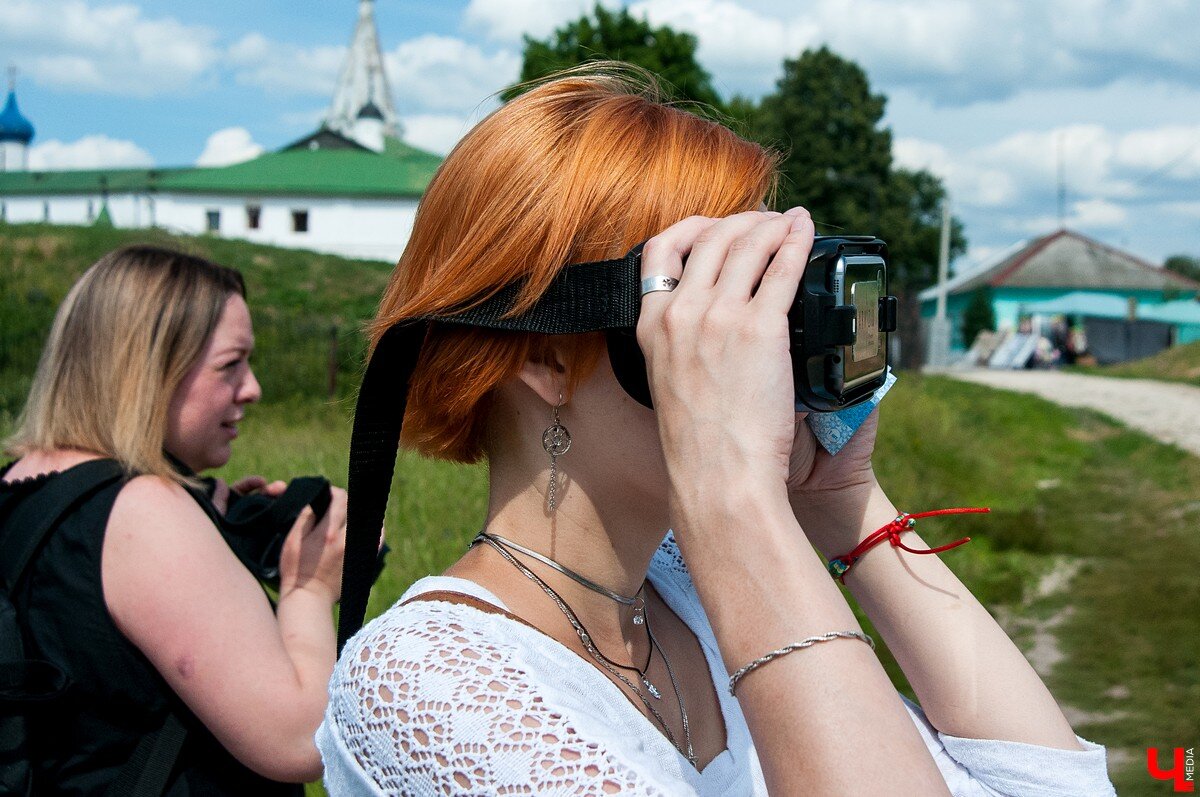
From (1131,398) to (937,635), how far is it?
22339 millimetres

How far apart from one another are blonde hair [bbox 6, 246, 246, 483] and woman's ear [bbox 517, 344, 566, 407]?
1.11 m

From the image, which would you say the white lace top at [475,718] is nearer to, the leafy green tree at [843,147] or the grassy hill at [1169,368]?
the grassy hill at [1169,368]

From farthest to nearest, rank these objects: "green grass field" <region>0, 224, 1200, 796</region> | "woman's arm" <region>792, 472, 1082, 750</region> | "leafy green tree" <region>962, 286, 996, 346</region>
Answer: "leafy green tree" <region>962, 286, 996, 346</region> < "green grass field" <region>0, 224, 1200, 796</region> < "woman's arm" <region>792, 472, 1082, 750</region>

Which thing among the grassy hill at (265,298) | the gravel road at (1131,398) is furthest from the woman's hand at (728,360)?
the gravel road at (1131,398)

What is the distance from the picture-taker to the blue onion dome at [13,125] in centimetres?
7306

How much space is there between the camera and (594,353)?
1.54 m

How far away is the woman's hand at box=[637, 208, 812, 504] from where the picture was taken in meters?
1.19

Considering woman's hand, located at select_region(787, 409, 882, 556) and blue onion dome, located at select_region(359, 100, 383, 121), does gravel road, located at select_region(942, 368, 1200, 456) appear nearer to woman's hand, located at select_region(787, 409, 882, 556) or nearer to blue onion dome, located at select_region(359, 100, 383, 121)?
woman's hand, located at select_region(787, 409, 882, 556)

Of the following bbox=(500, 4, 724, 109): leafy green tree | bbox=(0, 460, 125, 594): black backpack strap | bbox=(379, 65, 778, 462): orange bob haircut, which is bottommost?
bbox=(0, 460, 125, 594): black backpack strap

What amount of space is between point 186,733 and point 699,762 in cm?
106

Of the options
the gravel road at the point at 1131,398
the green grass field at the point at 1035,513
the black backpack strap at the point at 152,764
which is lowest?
the gravel road at the point at 1131,398

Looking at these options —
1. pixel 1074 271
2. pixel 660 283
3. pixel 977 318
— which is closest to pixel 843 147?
pixel 977 318

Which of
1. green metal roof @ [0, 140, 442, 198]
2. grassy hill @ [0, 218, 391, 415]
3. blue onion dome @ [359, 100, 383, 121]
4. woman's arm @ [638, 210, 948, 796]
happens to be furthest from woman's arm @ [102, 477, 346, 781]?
blue onion dome @ [359, 100, 383, 121]

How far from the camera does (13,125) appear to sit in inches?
2889
